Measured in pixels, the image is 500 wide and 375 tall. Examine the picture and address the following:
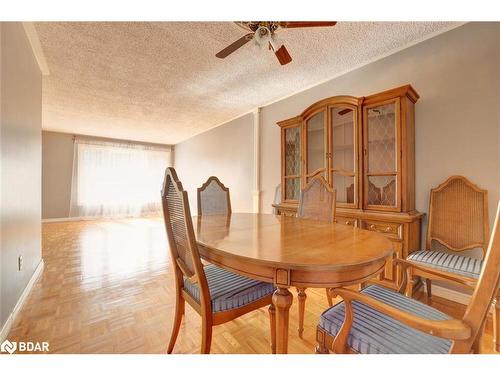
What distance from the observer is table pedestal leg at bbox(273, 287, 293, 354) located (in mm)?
895

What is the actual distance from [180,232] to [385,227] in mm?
1837

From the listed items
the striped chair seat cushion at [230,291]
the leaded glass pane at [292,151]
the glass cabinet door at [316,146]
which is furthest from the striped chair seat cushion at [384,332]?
the leaded glass pane at [292,151]

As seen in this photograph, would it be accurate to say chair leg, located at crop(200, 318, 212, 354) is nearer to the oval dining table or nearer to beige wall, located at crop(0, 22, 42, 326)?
the oval dining table

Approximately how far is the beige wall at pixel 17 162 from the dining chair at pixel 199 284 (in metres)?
1.18

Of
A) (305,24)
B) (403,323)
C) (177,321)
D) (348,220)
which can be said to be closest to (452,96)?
(348,220)

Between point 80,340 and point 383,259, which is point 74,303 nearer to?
point 80,340

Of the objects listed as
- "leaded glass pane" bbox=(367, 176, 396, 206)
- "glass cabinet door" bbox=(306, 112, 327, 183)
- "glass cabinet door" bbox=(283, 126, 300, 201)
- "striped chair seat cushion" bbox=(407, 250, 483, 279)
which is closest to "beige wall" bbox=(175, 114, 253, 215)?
"glass cabinet door" bbox=(283, 126, 300, 201)

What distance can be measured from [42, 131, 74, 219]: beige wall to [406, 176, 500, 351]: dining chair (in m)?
7.66

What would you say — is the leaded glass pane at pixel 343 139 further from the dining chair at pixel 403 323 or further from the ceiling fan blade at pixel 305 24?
the dining chair at pixel 403 323

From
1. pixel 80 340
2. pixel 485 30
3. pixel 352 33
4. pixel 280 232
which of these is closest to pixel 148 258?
pixel 80 340

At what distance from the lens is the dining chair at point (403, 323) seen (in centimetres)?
62

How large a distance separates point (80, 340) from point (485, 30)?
3.78 m

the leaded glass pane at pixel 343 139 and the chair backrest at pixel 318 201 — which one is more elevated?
the leaded glass pane at pixel 343 139

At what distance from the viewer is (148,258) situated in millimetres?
3037
